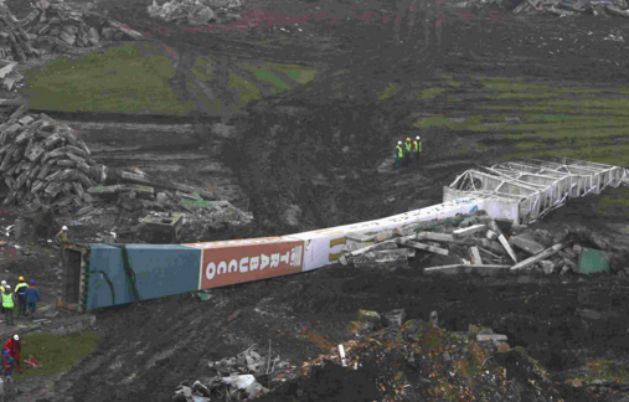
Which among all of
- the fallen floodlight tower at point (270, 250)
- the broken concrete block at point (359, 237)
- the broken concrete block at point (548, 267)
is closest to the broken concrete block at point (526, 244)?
the broken concrete block at point (548, 267)

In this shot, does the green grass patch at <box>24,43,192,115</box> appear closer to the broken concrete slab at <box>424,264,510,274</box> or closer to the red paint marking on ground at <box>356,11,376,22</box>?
the red paint marking on ground at <box>356,11,376,22</box>

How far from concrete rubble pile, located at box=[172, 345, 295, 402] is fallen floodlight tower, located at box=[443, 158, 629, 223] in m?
15.1

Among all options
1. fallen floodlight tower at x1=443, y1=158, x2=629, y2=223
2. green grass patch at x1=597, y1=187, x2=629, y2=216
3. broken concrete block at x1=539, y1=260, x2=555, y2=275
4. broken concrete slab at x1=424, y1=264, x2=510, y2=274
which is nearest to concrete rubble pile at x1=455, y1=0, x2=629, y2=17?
fallen floodlight tower at x1=443, y1=158, x2=629, y2=223

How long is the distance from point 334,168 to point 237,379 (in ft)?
83.4

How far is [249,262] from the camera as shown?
107 feet

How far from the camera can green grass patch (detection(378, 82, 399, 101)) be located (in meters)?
60.6

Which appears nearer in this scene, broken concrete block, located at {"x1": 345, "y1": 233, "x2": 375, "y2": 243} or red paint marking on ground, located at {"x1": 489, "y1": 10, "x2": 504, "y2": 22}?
broken concrete block, located at {"x1": 345, "y1": 233, "x2": 375, "y2": 243}

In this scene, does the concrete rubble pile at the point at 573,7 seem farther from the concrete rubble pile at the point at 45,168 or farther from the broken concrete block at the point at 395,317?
the broken concrete block at the point at 395,317

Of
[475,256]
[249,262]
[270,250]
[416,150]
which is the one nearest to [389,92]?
[416,150]

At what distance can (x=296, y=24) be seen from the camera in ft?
254

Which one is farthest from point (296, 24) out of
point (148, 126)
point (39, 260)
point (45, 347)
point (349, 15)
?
point (45, 347)

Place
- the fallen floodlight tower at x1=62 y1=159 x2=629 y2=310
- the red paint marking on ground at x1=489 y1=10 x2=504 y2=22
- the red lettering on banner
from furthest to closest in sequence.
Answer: the red paint marking on ground at x1=489 y1=10 x2=504 y2=22, the red lettering on banner, the fallen floodlight tower at x1=62 y1=159 x2=629 y2=310

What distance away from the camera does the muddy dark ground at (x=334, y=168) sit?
28.0 meters

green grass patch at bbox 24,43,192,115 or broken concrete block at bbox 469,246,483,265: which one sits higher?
green grass patch at bbox 24,43,192,115
